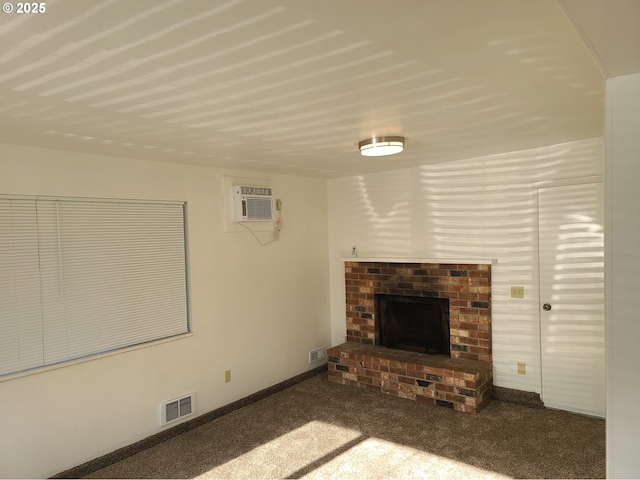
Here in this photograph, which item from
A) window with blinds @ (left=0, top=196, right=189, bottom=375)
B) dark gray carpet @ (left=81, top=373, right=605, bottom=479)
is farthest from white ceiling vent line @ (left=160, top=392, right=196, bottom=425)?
window with blinds @ (left=0, top=196, right=189, bottom=375)

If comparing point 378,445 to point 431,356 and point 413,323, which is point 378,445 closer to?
→ point 431,356

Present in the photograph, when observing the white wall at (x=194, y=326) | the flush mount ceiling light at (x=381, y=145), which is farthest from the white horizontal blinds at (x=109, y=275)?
the flush mount ceiling light at (x=381, y=145)

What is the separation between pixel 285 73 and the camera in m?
1.74

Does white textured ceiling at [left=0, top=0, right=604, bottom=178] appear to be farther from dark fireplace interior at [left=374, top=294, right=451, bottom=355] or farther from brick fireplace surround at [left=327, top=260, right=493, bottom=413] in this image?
dark fireplace interior at [left=374, top=294, right=451, bottom=355]

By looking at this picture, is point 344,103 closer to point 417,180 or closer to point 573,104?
point 573,104

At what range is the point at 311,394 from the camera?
169 inches

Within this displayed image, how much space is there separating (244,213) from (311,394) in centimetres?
190

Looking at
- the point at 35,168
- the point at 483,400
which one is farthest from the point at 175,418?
the point at 483,400

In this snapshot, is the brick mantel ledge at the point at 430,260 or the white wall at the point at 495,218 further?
the brick mantel ledge at the point at 430,260

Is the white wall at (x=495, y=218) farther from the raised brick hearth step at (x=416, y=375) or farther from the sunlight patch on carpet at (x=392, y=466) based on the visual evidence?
the sunlight patch on carpet at (x=392, y=466)

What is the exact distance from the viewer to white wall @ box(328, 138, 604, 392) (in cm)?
375

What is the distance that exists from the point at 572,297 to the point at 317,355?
2661mm

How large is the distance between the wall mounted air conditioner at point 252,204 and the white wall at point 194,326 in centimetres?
15

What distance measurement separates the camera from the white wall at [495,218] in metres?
3.75
